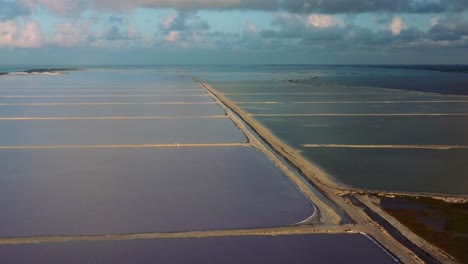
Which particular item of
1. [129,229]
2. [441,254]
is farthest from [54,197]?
[441,254]

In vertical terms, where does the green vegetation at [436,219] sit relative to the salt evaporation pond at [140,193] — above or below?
below

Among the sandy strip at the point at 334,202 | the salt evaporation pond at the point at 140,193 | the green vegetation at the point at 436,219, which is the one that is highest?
the salt evaporation pond at the point at 140,193

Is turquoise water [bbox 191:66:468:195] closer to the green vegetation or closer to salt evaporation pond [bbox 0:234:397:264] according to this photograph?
the green vegetation

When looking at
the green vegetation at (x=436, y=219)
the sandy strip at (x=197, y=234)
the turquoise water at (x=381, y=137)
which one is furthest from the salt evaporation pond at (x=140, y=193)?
the turquoise water at (x=381, y=137)

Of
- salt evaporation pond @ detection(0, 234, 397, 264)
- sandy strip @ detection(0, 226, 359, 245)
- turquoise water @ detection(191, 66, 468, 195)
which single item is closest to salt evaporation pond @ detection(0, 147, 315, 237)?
sandy strip @ detection(0, 226, 359, 245)

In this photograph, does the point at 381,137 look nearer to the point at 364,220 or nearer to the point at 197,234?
the point at 364,220

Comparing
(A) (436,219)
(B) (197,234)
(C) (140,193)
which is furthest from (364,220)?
(C) (140,193)

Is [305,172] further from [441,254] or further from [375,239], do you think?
[441,254]

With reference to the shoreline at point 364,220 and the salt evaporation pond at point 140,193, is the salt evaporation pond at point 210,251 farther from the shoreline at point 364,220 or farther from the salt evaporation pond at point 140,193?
the salt evaporation pond at point 140,193
